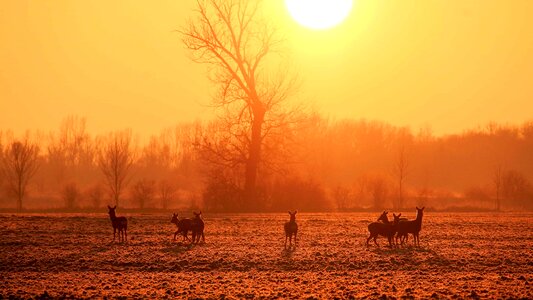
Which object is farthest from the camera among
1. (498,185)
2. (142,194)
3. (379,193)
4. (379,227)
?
(498,185)

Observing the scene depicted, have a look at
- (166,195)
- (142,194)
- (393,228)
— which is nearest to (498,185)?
(166,195)

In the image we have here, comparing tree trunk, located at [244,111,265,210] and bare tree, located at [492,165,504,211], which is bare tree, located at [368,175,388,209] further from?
tree trunk, located at [244,111,265,210]

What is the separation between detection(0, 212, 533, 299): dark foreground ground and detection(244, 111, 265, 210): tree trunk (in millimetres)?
26480

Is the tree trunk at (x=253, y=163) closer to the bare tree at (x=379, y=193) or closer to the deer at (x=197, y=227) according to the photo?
the bare tree at (x=379, y=193)

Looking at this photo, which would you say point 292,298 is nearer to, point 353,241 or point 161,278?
point 161,278

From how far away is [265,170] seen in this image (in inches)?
2564

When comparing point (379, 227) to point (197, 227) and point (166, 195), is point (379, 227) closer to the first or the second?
point (197, 227)

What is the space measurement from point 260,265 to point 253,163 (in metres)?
40.1

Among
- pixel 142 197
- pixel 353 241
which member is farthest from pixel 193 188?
pixel 353 241

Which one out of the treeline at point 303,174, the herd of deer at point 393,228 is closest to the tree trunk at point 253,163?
the treeline at point 303,174

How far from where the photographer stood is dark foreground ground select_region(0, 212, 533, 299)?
18484 mm

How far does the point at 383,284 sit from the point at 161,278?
6.07 m

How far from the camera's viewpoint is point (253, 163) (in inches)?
2493

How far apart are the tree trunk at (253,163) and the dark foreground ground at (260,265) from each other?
86.9 ft
